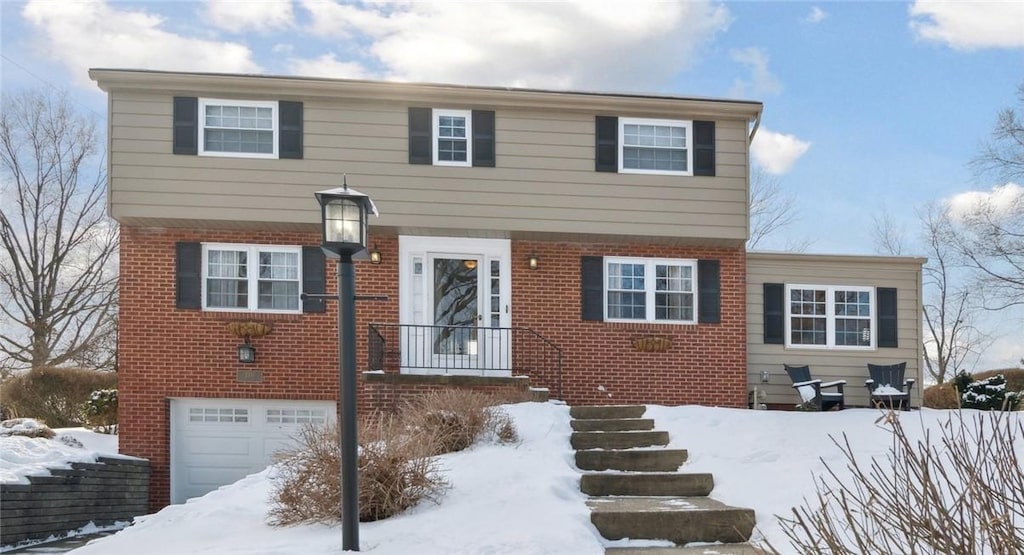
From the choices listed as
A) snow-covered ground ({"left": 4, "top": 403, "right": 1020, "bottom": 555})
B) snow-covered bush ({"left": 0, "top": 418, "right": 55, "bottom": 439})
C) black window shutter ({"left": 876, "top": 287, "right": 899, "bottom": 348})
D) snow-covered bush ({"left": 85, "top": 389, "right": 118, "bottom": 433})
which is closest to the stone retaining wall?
snow-covered bush ({"left": 0, "top": 418, "right": 55, "bottom": 439})

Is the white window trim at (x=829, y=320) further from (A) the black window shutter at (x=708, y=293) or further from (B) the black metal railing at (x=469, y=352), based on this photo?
(B) the black metal railing at (x=469, y=352)

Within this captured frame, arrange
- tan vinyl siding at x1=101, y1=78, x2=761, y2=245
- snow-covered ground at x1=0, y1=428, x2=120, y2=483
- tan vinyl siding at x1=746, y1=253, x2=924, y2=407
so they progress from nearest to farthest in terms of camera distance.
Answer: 1. snow-covered ground at x1=0, y1=428, x2=120, y2=483
2. tan vinyl siding at x1=101, y1=78, x2=761, y2=245
3. tan vinyl siding at x1=746, y1=253, x2=924, y2=407

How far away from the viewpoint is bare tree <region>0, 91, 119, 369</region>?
21.0 metres

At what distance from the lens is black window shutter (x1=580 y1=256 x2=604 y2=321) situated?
11.5 meters

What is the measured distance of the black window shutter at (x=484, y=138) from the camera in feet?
36.7

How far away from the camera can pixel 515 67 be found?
47.4ft

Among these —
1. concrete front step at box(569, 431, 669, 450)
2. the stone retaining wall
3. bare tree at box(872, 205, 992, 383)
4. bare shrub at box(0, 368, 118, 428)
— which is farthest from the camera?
bare tree at box(872, 205, 992, 383)

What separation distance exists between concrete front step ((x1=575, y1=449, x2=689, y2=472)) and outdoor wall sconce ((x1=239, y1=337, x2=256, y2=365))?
231 inches

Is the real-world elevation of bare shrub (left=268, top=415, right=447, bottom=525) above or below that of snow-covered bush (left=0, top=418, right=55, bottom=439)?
above

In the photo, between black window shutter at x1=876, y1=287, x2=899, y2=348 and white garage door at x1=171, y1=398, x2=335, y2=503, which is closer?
white garage door at x1=171, y1=398, x2=335, y2=503

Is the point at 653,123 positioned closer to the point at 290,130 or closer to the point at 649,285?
the point at 649,285

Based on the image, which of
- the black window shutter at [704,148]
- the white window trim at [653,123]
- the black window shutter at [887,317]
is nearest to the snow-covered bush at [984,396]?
the black window shutter at [887,317]

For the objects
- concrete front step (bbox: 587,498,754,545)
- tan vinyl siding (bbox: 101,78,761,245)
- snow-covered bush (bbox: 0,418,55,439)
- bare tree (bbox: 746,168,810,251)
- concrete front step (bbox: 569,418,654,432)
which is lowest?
snow-covered bush (bbox: 0,418,55,439)

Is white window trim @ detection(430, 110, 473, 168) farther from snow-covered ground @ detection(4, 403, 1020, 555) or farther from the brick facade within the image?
snow-covered ground @ detection(4, 403, 1020, 555)
